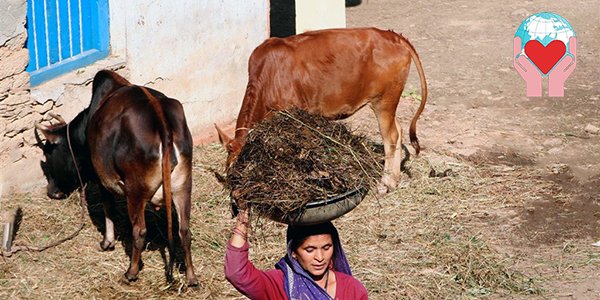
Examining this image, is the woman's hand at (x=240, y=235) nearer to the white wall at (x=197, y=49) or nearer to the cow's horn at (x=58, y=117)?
the cow's horn at (x=58, y=117)

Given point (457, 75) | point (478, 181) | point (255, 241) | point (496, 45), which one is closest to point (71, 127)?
point (255, 241)

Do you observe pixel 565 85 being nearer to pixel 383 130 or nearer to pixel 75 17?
pixel 383 130

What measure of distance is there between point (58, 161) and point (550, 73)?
7.17 metres

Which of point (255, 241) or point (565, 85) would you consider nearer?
point (255, 241)

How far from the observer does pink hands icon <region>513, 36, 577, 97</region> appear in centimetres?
1167

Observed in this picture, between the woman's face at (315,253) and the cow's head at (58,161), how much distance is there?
400 centimetres

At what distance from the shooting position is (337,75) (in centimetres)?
838

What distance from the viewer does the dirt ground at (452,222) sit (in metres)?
6.70

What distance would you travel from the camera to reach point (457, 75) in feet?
40.0

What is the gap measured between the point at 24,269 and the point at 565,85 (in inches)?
300

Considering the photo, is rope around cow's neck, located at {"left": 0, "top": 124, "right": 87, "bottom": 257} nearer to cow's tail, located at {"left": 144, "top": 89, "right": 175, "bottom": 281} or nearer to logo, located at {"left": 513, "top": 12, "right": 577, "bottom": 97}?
cow's tail, located at {"left": 144, "top": 89, "right": 175, "bottom": 281}

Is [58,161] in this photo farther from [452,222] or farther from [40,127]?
[452,222]

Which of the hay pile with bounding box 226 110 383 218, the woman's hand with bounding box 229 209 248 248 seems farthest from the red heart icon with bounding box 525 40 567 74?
the woman's hand with bounding box 229 209 248 248

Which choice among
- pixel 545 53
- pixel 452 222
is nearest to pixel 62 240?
pixel 452 222
